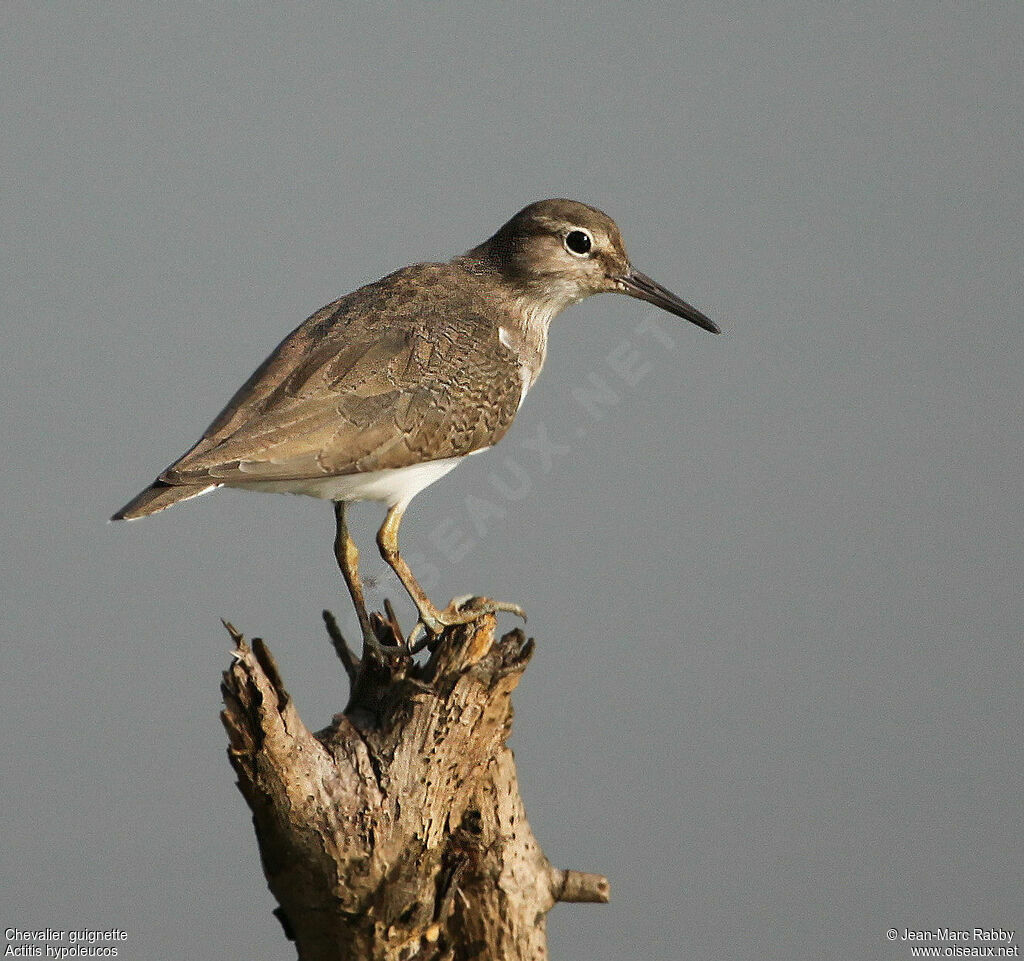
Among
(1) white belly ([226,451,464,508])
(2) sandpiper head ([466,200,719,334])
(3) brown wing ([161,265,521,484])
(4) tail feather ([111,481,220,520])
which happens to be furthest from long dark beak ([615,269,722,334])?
(4) tail feather ([111,481,220,520])

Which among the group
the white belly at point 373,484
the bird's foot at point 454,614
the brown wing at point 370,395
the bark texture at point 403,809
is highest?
the brown wing at point 370,395

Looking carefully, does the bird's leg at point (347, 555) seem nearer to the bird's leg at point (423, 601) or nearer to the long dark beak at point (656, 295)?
the bird's leg at point (423, 601)

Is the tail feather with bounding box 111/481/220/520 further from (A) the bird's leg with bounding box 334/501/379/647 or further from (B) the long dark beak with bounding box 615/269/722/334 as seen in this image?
(B) the long dark beak with bounding box 615/269/722/334

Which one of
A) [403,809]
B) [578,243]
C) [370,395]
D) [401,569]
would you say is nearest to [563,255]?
[578,243]

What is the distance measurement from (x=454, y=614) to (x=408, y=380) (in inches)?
40.9

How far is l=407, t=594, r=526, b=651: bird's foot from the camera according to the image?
5988mm

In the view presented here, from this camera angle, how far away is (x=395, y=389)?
18.8 ft

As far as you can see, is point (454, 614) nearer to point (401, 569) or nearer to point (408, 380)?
point (401, 569)

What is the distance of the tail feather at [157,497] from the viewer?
16.5 ft

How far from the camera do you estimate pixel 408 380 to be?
5.77 m

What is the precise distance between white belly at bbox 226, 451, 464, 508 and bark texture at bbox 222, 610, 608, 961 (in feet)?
2.01

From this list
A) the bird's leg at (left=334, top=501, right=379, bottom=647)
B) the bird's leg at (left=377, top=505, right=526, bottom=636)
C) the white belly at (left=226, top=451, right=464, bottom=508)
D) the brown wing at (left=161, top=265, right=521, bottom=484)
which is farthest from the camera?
the bird's leg at (left=334, top=501, right=379, bottom=647)

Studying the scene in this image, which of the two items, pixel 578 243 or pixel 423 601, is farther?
pixel 578 243

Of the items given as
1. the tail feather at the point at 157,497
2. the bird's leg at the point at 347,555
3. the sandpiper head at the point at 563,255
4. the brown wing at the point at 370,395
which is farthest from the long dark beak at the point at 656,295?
the tail feather at the point at 157,497
